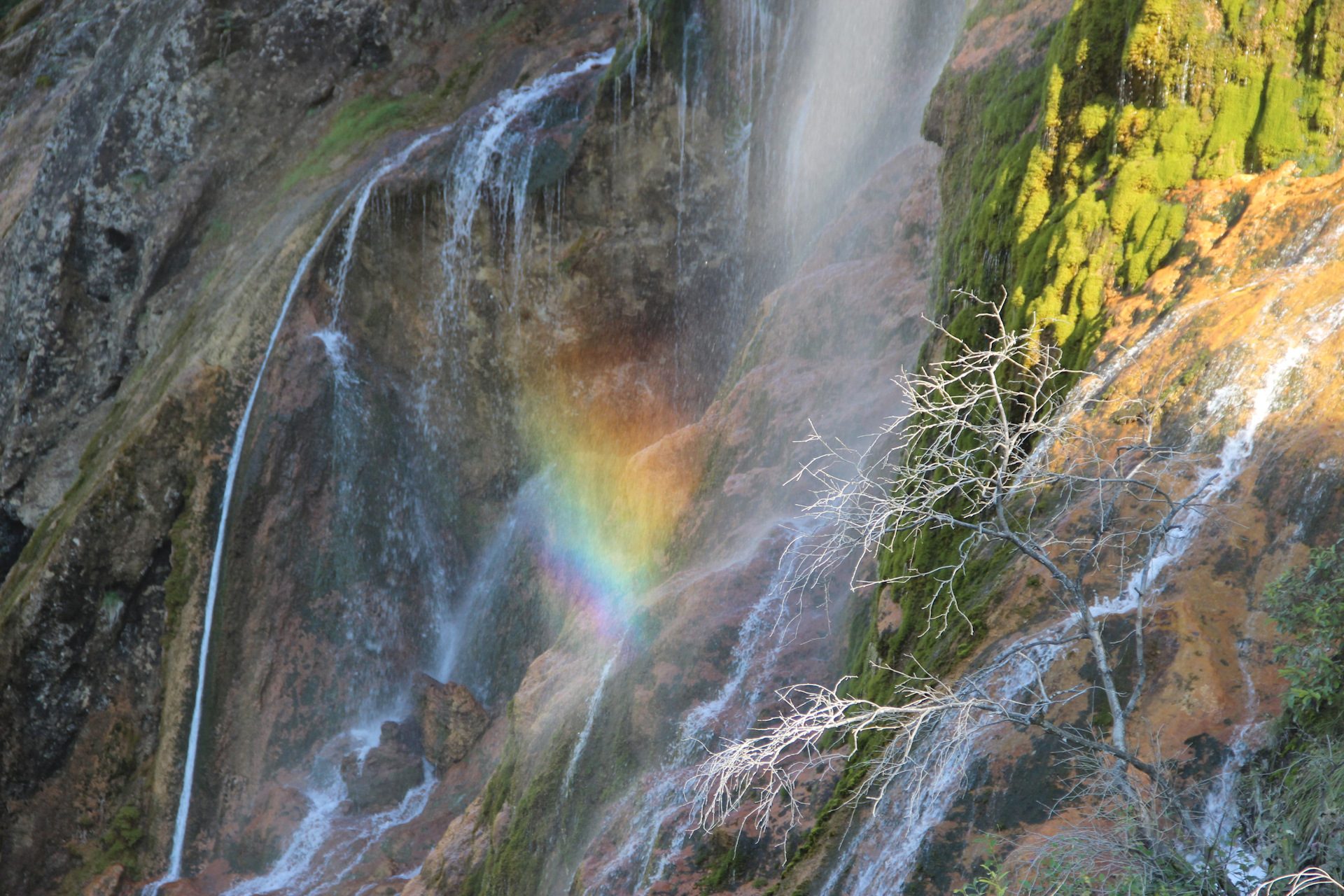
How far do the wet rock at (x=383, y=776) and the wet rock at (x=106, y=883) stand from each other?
3.22 meters

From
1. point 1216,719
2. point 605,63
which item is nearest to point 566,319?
point 605,63

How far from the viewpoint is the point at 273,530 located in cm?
1722

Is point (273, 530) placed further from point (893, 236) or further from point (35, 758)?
point (893, 236)

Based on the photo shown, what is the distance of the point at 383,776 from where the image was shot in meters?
15.5

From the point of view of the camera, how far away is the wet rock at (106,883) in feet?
50.3

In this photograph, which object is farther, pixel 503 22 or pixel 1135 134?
pixel 503 22

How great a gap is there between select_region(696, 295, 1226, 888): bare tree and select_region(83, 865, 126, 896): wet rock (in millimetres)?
11827

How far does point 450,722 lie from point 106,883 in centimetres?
514

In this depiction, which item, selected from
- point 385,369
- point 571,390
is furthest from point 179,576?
point 571,390

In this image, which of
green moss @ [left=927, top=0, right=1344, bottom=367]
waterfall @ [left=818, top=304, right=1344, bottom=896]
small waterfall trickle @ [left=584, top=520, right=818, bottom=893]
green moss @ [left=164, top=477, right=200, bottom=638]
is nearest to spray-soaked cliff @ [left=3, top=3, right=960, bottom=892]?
green moss @ [left=164, top=477, right=200, bottom=638]

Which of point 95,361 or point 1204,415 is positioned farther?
point 95,361

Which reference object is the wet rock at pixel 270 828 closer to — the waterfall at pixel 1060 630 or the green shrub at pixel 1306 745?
the waterfall at pixel 1060 630

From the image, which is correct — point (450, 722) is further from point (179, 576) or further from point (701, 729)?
point (701, 729)

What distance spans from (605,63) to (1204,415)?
15.7m
